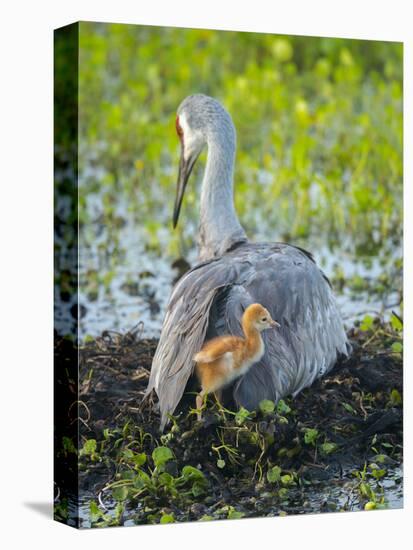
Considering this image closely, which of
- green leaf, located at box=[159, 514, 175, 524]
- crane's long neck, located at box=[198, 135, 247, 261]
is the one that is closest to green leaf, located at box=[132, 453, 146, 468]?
green leaf, located at box=[159, 514, 175, 524]

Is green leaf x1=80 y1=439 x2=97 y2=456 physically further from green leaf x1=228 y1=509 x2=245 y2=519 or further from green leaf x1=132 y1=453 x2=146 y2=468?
green leaf x1=228 y1=509 x2=245 y2=519

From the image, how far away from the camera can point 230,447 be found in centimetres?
636

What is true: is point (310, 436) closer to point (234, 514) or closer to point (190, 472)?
point (234, 514)

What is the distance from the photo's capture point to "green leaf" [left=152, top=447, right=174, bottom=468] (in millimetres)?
6242

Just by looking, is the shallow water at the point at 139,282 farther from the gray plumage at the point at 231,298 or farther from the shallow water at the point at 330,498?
the shallow water at the point at 330,498

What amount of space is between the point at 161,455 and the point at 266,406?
1.70 feet

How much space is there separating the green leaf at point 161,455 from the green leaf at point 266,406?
45 cm

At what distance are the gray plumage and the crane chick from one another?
37 millimetres

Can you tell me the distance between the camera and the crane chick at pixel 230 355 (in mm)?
6266

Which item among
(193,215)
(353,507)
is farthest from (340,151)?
(353,507)

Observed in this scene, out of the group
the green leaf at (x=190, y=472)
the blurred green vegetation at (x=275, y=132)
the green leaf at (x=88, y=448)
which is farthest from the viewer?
the blurred green vegetation at (x=275, y=132)

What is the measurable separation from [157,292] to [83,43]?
1217mm

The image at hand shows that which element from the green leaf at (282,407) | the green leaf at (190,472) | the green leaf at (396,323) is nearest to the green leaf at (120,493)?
the green leaf at (190,472)

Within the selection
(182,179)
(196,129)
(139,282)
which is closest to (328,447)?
(139,282)
